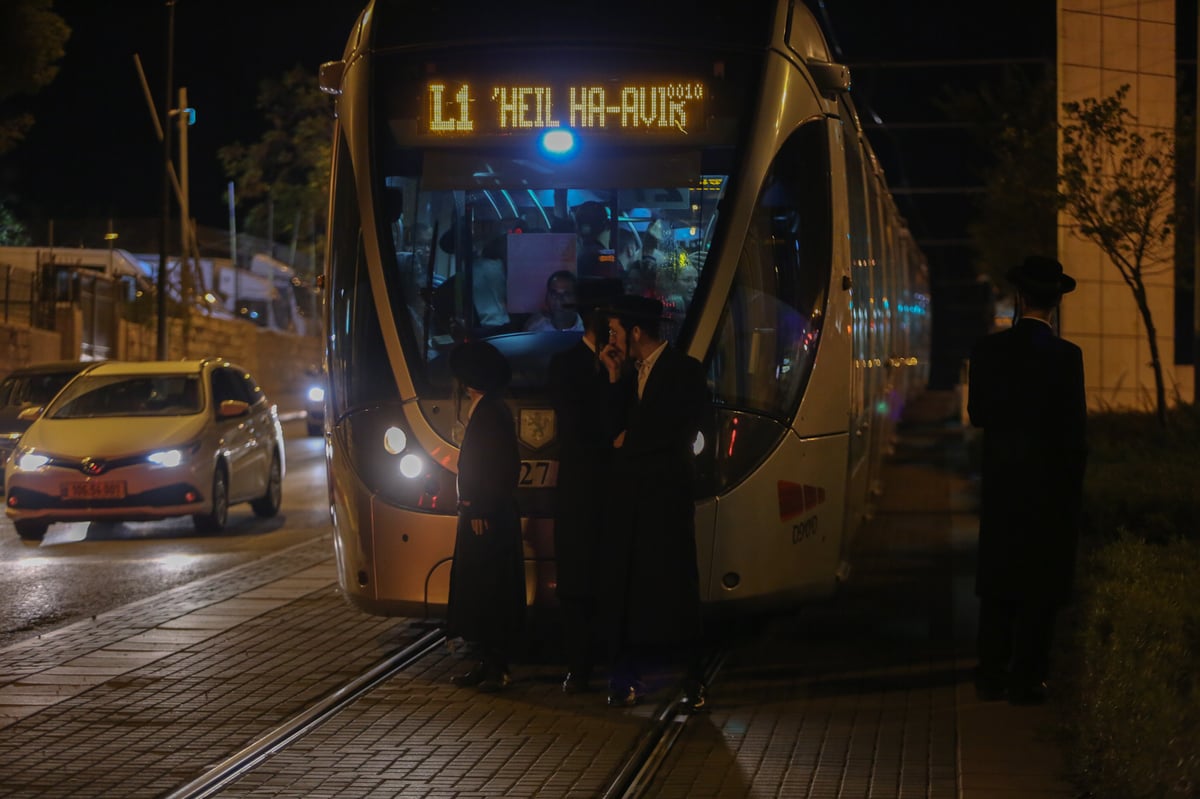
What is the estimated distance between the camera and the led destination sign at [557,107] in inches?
360

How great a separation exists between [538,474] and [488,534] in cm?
59

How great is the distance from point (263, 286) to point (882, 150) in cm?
3365

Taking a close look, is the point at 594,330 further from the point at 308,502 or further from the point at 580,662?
the point at 308,502

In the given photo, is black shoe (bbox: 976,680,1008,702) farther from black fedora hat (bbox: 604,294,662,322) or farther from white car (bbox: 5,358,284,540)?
white car (bbox: 5,358,284,540)

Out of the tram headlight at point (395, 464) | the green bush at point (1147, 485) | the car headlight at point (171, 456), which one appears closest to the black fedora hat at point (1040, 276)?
the green bush at point (1147, 485)

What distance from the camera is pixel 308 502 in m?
20.2

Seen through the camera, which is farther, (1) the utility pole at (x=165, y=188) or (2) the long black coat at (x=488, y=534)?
(1) the utility pole at (x=165, y=188)

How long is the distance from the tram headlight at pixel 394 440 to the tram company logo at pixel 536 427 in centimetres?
58

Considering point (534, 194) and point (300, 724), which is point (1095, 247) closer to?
point (534, 194)

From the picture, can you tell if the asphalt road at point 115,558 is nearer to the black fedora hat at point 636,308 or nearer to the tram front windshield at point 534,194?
the tram front windshield at point 534,194

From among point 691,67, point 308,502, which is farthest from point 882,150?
point 691,67

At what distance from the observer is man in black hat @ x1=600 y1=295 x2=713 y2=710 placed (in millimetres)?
7871

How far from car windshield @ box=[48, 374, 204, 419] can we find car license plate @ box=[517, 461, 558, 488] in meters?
8.45

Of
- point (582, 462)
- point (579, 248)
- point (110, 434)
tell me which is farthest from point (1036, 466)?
point (110, 434)
